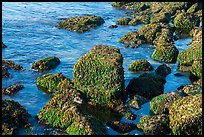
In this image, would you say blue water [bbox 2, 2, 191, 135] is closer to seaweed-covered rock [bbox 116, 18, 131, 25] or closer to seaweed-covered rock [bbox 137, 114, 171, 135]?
seaweed-covered rock [bbox 137, 114, 171, 135]

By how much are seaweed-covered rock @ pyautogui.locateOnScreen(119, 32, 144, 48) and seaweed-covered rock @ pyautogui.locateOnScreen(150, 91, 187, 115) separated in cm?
1846

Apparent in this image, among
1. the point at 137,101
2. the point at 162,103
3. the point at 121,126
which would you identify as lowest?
the point at 121,126

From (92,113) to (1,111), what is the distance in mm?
7066

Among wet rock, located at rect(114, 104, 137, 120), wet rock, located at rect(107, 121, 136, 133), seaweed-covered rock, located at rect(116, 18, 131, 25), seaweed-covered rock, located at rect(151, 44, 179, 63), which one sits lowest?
wet rock, located at rect(107, 121, 136, 133)

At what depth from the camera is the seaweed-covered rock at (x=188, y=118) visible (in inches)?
946

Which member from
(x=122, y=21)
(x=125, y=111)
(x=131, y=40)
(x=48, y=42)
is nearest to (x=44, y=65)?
(x=48, y=42)

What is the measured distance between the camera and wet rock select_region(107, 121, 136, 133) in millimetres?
25047

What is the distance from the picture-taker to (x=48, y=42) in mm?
46844

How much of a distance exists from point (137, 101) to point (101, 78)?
3616mm

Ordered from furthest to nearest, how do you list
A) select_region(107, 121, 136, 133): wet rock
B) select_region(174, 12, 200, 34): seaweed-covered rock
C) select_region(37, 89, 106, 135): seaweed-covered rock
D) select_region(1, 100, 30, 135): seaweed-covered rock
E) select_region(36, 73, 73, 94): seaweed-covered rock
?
1. select_region(174, 12, 200, 34): seaweed-covered rock
2. select_region(36, 73, 73, 94): seaweed-covered rock
3. select_region(107, 121, 136, 133): wet rock
4. select_region(1, 100, 30, 135): seaweed-covered rock
5. select_region(37, 89, 106, 135): seaweed-covered rock

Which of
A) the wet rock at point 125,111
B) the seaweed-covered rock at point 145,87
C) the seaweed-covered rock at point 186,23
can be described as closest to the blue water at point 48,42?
the wet rock at point 125,111

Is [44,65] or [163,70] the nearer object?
[163,70]

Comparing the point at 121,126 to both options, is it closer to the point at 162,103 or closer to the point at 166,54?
the point at 162,103

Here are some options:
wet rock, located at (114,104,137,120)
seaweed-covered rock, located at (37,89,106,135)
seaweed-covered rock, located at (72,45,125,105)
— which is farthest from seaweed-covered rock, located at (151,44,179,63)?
seaweed-covered rock, located at (37,89,106,135)
